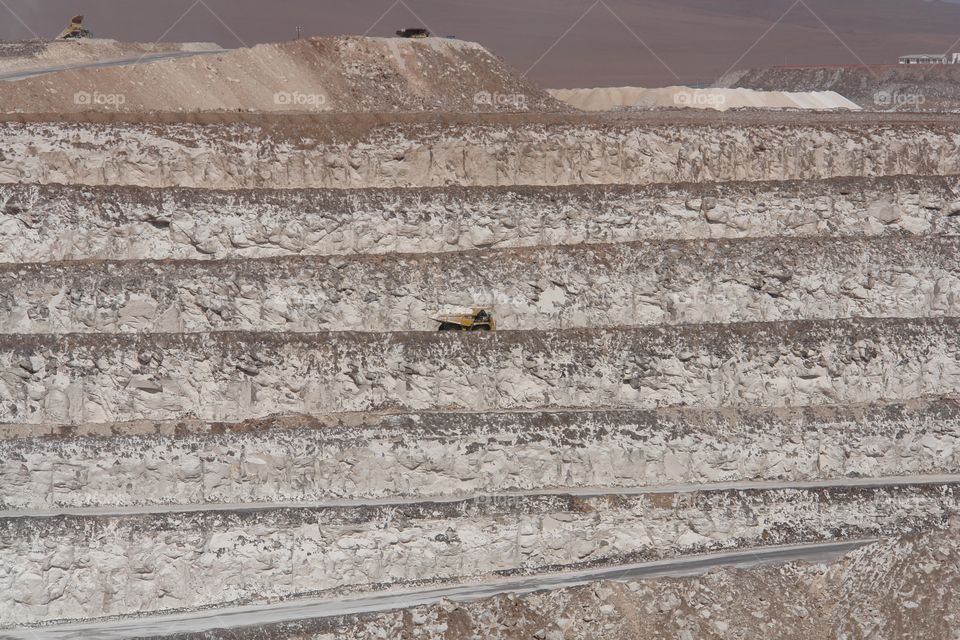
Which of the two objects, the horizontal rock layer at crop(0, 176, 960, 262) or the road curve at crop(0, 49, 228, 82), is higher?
the road curve at crop(0, 49, 228, 82)

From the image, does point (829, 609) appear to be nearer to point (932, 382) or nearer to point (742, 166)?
point (932, 382)

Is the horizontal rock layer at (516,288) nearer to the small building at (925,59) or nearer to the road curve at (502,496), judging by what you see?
the road curve at (502,496)

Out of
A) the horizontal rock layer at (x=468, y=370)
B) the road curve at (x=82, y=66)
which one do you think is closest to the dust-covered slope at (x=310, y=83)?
the road curve at (x=82, y=66)

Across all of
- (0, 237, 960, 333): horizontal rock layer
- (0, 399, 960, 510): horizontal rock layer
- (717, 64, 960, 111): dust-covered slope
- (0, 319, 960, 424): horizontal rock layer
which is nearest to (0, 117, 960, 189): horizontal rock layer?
(0, 237, 960, 333): horizontal rock layer

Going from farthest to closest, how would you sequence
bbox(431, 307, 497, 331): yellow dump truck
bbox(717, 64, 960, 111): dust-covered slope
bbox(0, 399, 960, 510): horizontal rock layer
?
bbox(717, 64, 960, 111): dust-covered slope
bbox(431, 307, 497, 331): yellow dump truck
bbox(0, 399, 960, 510): horizontal rock layer

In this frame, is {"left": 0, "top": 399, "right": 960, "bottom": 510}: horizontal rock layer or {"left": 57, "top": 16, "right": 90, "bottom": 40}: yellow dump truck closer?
{"left": 0, "top": 399, "right": 960, "bottom": 510}: horizontal rock layer

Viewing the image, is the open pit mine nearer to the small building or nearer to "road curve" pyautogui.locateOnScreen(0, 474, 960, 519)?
"road curve" pyautogui.locateOnScreen(0, 474, 960, 519)

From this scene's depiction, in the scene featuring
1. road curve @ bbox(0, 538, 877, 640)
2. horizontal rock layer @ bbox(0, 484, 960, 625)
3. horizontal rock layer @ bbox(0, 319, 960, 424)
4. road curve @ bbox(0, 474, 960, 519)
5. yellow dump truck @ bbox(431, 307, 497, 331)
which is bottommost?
road curve @ bbox(0, 538, 877, 640)
